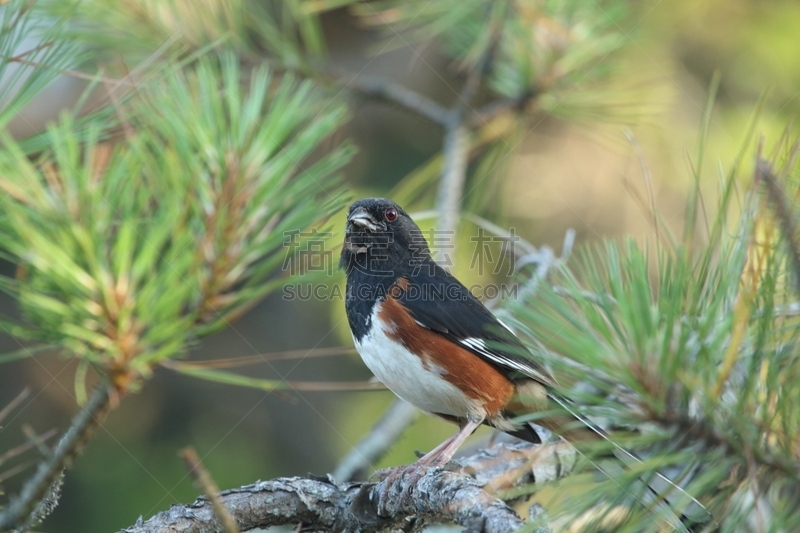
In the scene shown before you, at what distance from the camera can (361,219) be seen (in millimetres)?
2602

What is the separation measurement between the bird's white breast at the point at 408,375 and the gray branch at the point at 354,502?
13.9 inches

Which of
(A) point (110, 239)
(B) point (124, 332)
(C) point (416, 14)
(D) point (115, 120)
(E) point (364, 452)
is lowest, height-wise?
(E) point (364, 452)

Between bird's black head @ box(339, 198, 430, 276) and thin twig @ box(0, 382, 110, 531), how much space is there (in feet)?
4.28

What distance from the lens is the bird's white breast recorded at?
223 cm

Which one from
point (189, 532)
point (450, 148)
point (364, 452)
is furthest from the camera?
point (450, 148)

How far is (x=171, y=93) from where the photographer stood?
190cm

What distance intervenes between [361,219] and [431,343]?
0.57 metres

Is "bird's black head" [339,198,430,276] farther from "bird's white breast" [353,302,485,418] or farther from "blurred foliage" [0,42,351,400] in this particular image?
"blurred foliage" [0,42,351,400]

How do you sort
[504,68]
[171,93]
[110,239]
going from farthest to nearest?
1. [504,68]
2. [171,93]
3. [110,239]

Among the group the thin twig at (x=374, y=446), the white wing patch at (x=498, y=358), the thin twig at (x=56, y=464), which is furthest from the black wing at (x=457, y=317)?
the thin twig at (x=56, y=464)

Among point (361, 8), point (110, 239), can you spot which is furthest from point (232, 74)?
point (361, 8)

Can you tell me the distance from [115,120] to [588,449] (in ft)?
4.38

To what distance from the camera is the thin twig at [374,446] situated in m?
2.16

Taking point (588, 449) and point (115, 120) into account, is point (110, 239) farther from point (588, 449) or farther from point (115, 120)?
point (588, 449)
